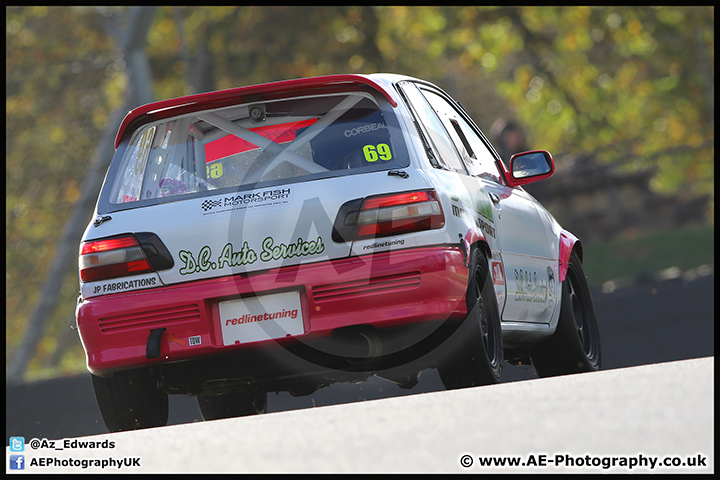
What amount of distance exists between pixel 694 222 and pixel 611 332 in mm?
26012

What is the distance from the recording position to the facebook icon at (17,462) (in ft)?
15.4

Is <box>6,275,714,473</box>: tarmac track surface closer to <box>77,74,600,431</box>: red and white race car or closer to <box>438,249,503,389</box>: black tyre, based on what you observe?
<box>438,249,503,389</box>: black tyre

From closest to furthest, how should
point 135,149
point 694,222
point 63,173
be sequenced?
point 135,149 < point 63,173 < point 694,222

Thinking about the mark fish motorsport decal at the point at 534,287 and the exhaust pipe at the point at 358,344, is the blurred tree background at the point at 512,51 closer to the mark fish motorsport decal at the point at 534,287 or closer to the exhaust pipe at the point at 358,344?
the mark fish motorsport decal at the point at 534,287

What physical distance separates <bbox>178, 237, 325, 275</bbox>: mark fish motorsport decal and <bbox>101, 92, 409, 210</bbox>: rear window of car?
34cm

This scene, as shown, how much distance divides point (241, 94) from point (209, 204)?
2.11ft

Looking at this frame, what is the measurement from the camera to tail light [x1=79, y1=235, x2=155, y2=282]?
5.70 meters

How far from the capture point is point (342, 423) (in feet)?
16.1

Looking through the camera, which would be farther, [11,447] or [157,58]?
[157,58]

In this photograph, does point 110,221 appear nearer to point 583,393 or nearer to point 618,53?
point 583,393

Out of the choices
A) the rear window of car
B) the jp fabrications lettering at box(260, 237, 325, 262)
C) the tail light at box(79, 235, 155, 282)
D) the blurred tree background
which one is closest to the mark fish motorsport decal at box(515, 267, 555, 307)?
the rear window of car

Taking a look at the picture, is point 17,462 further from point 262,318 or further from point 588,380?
point 588,380

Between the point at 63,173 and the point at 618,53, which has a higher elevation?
the point at 618,53

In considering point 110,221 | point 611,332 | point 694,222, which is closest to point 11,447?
point 110,221
